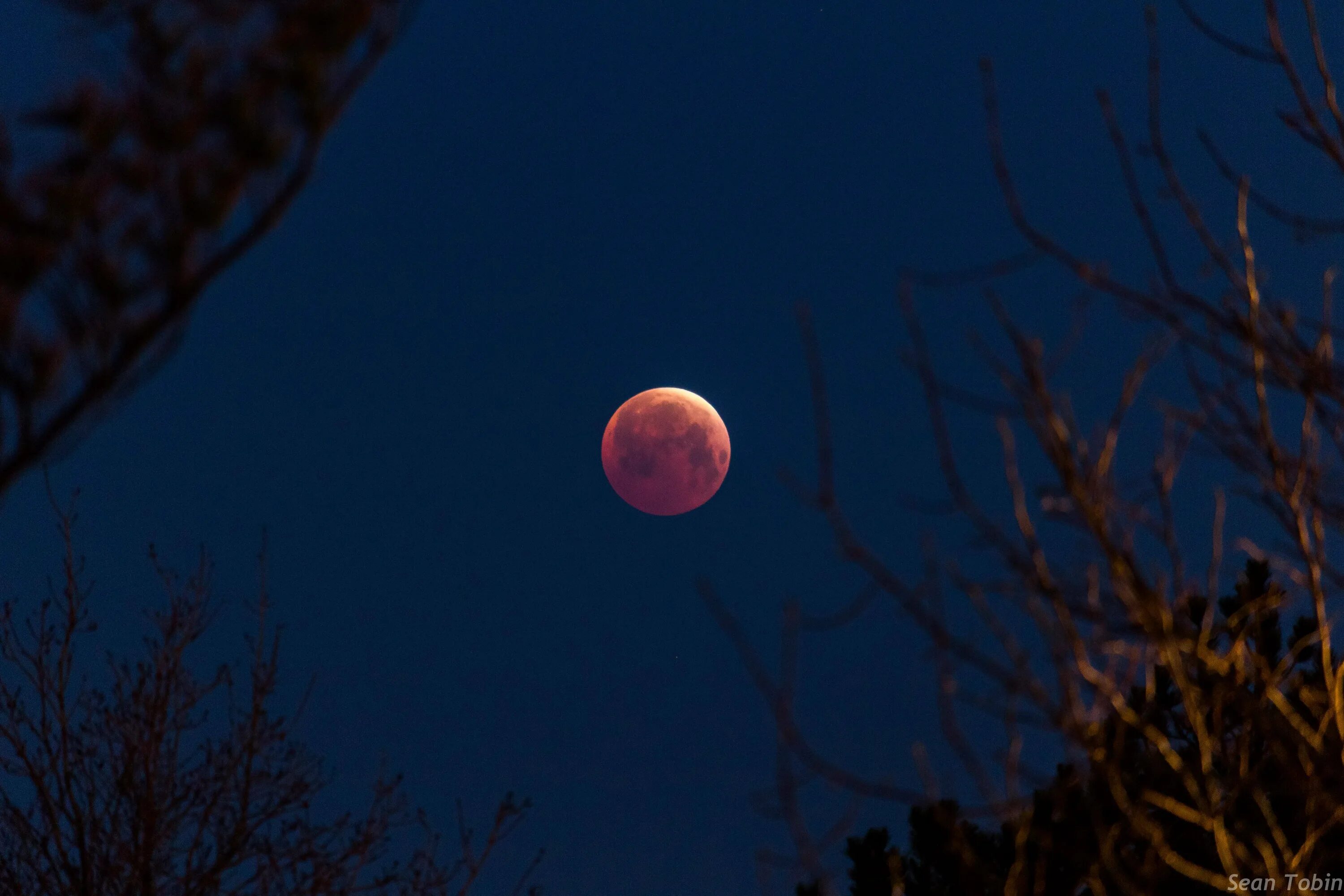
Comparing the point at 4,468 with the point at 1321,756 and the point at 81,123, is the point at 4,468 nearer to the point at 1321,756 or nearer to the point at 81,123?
the point at 81,123

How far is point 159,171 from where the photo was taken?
10.3ft

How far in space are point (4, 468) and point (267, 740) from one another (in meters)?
5.25

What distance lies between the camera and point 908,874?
7.89 meters

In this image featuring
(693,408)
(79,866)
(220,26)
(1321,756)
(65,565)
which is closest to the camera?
(1321,756)

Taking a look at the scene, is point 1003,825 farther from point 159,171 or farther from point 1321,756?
point 159,171

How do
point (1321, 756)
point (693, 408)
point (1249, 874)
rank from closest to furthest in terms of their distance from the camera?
point (1321, 756)
point (1249, 874)
point (693, 408)

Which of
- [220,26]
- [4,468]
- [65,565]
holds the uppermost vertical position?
[65,565]

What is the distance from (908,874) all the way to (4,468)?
6.71 m

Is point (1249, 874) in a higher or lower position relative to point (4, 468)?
lower

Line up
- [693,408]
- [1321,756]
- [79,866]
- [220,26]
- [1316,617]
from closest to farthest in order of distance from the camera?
[1316,617]
[1321,756]
[220,26]
[79,866]
[693,408]

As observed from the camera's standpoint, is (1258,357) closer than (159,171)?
Yes

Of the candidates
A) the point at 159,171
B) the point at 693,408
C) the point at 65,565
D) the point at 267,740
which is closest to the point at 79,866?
the point at 267,740

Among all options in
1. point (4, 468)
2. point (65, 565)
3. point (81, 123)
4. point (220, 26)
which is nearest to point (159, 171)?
point (81, 123)

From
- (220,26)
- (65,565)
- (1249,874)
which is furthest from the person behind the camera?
(65,565)
